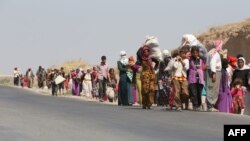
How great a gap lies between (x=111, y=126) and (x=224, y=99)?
6517 mm

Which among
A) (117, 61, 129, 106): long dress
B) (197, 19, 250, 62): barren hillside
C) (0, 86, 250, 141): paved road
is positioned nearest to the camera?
(0, 86, 250, 141): paved road

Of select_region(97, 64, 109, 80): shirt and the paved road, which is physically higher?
select_region(97, 64, 109, 80): shirt

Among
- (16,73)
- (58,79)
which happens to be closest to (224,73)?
(58,79)

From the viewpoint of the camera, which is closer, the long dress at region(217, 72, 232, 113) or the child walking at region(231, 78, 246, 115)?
the child walking at region(231, 78, 246, 115)

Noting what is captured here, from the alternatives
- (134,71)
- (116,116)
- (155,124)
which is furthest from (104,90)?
(155,124)

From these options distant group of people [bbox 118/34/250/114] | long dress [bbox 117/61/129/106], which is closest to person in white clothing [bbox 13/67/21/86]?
long dress [bbox 117/61/129/106]

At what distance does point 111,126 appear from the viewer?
42.8 ft

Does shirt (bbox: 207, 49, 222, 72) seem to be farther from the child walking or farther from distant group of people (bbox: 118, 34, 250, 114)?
the child walking

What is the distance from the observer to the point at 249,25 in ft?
172

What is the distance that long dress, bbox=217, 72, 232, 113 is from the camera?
18922 millimetres

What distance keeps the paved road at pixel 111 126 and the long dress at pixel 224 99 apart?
252 cm

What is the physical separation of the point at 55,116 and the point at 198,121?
3007 mm

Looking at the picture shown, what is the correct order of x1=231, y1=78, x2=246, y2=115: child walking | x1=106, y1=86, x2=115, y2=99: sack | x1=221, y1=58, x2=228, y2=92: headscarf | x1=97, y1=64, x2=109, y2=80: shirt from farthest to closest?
x1=106, y1=86, x2=115, y2=99: sack → x1=97, y1=64, x2=109, y2=80: shirt → x1=221, y1=58, x2=228, y2=92: headscarf → x1=231, y1=78, x2=246, y2=115: child walking

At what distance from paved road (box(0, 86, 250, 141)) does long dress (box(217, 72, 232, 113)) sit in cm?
252
